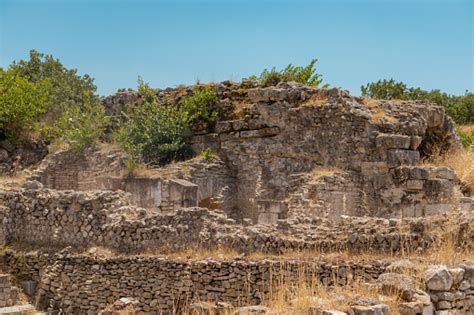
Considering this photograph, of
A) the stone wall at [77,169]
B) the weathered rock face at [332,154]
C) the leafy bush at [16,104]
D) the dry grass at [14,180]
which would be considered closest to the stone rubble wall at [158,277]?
the dry grass at [14,180]

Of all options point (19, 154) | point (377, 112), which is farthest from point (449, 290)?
point (19, 154)

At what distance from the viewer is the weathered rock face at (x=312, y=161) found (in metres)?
15.3

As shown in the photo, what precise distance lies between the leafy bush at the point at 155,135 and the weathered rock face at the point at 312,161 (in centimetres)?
59

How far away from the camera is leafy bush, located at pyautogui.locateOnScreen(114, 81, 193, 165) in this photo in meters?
18.2

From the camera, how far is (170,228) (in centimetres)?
1293

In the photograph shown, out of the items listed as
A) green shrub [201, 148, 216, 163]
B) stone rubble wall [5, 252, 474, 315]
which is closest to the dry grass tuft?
stone rubble wall [5, 252, 474, 315]

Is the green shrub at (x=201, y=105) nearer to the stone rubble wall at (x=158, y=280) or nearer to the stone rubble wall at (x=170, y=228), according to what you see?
the stone rubble wall at (x=170, y=228)

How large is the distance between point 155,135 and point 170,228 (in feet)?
19.8

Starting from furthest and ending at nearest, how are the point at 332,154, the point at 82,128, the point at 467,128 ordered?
the point at 467,128 → the point at 82,128 → the point at 332,154

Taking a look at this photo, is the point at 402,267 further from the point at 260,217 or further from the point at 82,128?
the point at 82,128

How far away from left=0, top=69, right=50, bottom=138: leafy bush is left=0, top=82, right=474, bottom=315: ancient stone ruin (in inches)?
110

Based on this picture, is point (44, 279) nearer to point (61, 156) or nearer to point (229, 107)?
point (61, 156)

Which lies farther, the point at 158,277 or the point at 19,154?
the point at 19,154

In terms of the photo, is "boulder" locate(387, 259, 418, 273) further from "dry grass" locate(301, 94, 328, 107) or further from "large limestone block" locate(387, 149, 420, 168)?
"dry grass" locate(301, 94, 328, 107)
